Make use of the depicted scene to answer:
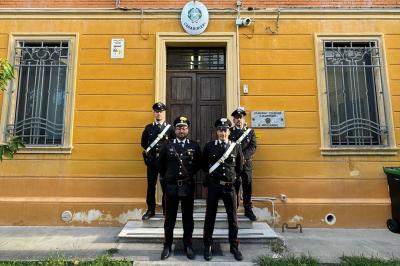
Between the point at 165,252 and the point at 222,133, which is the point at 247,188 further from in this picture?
the point at 165,252

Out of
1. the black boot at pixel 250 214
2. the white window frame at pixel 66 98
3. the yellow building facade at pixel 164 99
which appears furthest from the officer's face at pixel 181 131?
the white window frame at pixel 66 98

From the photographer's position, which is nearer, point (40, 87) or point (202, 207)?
point (202, 207)

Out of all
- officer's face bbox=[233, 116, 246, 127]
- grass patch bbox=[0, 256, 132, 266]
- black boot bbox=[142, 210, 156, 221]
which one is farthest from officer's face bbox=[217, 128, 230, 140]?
grass patch bbox=[0, 256, 132, 266]

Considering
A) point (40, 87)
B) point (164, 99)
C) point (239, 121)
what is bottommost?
point (239, 121)

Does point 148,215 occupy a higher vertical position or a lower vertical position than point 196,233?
higher

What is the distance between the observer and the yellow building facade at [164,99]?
20.2 feet

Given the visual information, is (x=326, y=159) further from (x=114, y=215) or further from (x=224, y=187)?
(x=114, y=215)

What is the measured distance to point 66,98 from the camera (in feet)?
21.3

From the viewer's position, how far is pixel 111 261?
4230mm

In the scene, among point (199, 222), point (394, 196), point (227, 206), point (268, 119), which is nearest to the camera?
point (227, 206)

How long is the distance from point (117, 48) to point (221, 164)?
351 centimetres

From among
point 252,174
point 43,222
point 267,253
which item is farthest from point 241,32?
point 43,222

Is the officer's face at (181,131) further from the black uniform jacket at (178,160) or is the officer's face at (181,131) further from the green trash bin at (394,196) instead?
the green trash bin at (394,196)

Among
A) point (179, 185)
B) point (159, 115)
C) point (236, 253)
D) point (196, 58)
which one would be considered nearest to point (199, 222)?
point (236, 253)
